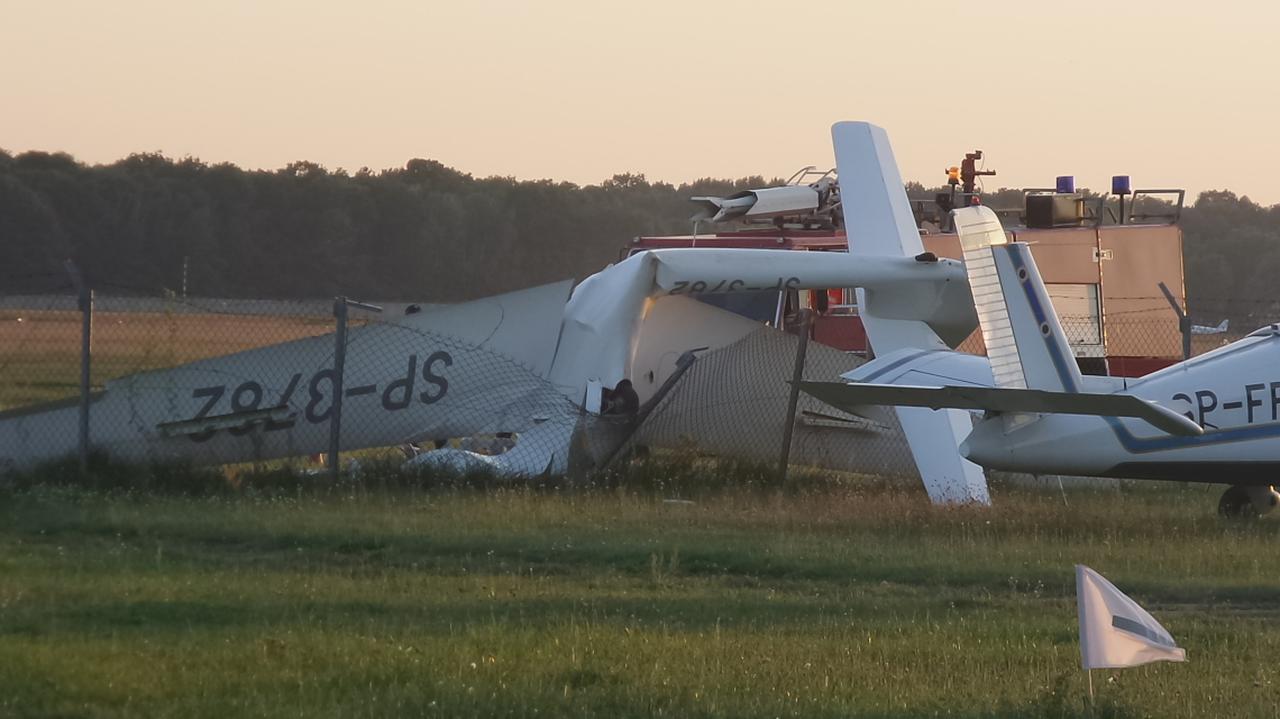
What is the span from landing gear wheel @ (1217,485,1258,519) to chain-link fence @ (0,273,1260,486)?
123 inches

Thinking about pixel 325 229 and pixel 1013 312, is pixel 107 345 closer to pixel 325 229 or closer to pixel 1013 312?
pixel 1013 312

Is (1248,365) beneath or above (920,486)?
above

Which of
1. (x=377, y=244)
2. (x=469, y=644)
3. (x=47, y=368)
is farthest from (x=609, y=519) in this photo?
(x=377, y=244)

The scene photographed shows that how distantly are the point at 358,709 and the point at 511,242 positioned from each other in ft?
169

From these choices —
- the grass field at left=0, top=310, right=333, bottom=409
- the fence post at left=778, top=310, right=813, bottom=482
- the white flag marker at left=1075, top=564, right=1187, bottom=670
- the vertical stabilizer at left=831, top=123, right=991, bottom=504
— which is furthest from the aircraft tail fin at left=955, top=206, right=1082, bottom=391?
the grass field at left=0, top=310, right=333, bottom=409

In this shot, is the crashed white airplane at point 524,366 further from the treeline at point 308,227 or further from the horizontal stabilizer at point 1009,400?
the treeline at point 308,227

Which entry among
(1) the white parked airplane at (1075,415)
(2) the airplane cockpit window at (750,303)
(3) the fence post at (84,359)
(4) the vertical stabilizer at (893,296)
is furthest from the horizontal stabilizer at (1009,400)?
(2) the airplane cockpit window at (750,303)

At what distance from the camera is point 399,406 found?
46.6 ft

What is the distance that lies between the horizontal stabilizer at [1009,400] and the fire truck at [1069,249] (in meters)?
6.48

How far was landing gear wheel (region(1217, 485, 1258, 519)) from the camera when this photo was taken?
13.4 meters

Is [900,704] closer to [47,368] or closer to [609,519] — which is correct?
[609,519]

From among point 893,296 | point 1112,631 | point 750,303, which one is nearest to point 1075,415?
point 893,296

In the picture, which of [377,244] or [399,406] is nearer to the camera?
[399,406]

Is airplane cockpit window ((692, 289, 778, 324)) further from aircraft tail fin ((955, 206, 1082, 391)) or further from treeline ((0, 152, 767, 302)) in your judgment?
treeline ((0, 152, 767, 302))
